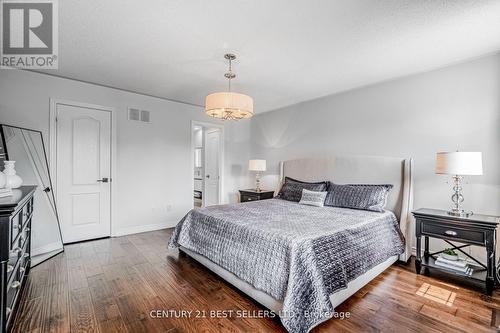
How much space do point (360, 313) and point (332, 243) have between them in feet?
1.98

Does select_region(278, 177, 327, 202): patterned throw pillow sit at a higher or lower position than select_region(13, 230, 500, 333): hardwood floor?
higher

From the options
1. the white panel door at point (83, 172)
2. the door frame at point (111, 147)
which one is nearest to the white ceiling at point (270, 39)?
the door frame at point (111, 147)

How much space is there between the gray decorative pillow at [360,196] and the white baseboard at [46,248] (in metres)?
3.79

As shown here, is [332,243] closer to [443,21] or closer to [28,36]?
[443,21]

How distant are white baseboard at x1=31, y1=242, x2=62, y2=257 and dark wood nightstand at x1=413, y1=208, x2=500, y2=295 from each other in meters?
4.58

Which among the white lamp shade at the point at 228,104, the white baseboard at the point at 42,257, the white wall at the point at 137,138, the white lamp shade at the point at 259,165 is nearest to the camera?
the white lamp shade at the point at 228,104

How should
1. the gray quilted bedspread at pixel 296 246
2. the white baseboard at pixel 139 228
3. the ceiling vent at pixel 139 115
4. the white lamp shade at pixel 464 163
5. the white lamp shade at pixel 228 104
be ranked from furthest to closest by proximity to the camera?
the ceiling vent at pixel 139 115 < the white baseboard at pixel 139 228 < the white lamp shade at pixel 228 104 < the white lamp shade at pixel 464 163 < the gray quilted bedspread at pixel 296 246

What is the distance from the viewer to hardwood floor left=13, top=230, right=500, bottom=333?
179cm

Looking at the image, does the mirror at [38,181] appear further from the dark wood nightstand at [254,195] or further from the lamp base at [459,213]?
the lamp base at [459,213]

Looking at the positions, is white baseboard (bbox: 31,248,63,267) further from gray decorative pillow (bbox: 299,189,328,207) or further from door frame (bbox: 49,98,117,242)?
gray decorative pillow (bbox: 299,189,328,207)

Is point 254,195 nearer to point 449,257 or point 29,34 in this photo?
point 449,257

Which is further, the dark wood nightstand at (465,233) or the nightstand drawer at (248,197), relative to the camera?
the nightstand drawer at (248,197)

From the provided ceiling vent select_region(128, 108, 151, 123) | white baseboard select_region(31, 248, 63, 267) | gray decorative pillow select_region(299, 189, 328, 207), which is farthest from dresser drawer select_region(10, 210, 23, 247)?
gray decorative pillow select_region(299, 189, 328, 207)

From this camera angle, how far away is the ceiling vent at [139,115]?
13.6ft
